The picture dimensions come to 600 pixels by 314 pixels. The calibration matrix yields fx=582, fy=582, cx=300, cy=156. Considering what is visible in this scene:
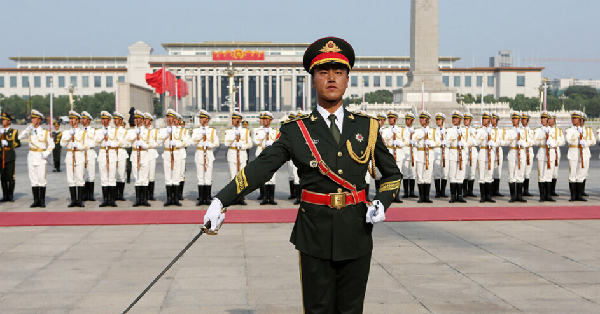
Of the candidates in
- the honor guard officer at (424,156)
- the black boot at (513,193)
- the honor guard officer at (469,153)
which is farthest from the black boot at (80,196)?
the black boot at (513,193)

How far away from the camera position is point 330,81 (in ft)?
9.95

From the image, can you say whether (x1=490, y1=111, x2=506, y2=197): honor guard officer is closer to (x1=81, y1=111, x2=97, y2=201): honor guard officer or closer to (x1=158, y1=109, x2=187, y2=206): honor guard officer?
(x1=158, y1=109, x2=187, y2=206): honor guard officer

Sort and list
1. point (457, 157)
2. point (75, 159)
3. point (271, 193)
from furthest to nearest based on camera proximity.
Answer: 1. point (457, 157)
2. point (271, 193)
3. point (75, 159)

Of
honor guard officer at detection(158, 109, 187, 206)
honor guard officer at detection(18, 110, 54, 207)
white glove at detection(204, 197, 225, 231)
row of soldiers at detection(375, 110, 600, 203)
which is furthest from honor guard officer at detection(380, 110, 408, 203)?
white glove at detection(204, 197, 225, 231)

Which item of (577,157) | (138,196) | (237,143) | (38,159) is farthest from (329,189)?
(577,157)

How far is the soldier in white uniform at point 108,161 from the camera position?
11.0m

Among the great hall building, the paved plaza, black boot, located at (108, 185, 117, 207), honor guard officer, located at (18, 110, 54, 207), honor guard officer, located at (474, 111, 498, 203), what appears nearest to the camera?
the paved plaza

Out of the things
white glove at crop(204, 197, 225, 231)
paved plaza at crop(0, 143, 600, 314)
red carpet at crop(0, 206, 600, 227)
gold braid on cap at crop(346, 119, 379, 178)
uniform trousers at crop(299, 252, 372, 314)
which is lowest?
paved plaza at crop(0, 143, 600, 314)

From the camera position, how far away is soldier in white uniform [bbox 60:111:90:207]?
1087 centimetres

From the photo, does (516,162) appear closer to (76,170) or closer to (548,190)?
(548,190)

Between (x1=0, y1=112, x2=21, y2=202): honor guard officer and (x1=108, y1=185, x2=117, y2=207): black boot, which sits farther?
(x1=0, y1=112, x2=21, y2=202): honor guard officer

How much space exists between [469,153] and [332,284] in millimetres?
9530

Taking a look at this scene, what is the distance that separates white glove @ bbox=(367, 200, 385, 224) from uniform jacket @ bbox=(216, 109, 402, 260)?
6 centimetres

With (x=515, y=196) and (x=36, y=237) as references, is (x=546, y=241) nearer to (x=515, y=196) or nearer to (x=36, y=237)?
(x=515, y=196)
